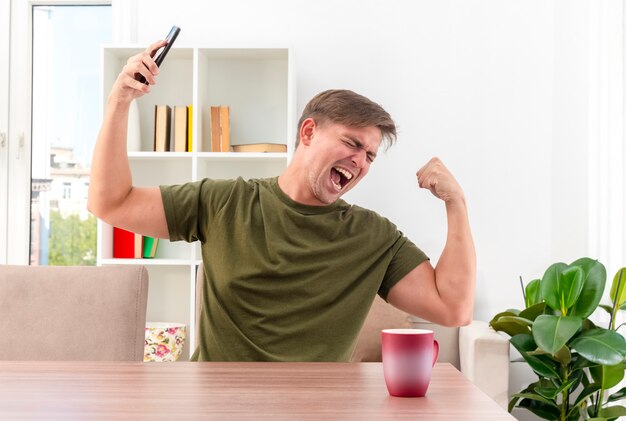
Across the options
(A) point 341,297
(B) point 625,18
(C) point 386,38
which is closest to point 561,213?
(B) point 625,18

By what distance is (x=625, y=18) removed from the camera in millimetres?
3221

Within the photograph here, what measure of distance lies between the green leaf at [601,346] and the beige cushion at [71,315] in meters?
1.65

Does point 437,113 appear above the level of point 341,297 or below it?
above

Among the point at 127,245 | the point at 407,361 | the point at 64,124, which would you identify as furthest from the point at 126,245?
the point at 407,361

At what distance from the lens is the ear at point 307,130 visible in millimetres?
1841

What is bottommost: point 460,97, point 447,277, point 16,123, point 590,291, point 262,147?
point 590,291

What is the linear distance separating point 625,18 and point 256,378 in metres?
2.62

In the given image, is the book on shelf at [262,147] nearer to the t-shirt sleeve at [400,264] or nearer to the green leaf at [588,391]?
the green leaf at [588,391]

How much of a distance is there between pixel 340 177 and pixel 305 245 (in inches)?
7.7

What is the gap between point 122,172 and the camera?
1.63m

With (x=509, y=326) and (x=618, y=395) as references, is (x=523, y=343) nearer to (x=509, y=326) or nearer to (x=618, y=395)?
(x=509, y=326)

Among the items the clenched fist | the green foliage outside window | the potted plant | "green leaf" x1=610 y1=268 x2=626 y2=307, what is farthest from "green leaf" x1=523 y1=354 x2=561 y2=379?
the green foliage outside window

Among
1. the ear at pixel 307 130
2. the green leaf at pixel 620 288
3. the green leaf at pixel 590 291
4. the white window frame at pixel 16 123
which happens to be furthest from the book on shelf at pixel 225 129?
the ear at pixel 307 130

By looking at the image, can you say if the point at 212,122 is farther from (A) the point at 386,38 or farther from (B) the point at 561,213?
(B) the point at 561,213
